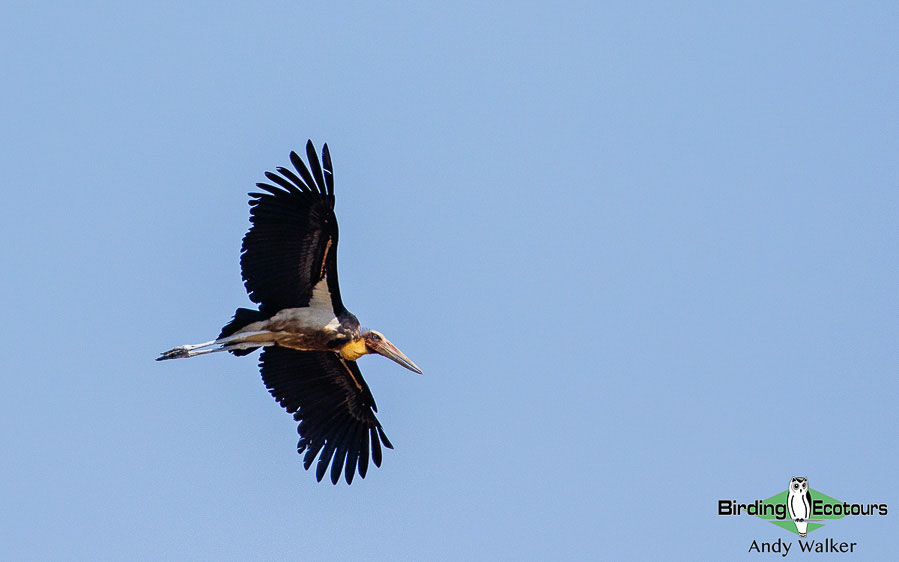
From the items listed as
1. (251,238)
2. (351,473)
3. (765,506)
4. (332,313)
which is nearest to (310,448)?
(351,473)

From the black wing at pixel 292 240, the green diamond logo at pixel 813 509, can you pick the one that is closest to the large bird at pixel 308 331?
the black wing at pixel 292 240

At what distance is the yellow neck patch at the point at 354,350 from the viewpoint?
→ 84.8ft

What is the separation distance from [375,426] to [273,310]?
3089 mm

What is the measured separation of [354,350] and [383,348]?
1.99 ft

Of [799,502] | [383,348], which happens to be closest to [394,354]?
[383,348]

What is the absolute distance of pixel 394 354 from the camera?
26469mm

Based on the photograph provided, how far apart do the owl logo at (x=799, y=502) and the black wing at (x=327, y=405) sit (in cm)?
756

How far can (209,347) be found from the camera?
81.1 feet

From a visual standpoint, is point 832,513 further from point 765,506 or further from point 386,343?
point 386,343

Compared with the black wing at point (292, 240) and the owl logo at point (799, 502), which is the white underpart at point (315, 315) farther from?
the owl logo at point (799, 502)

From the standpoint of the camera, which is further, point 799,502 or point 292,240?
point 799,502

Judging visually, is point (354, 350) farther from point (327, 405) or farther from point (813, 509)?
point (813, 509)

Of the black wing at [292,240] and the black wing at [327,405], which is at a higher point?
the black wing at [292,240]

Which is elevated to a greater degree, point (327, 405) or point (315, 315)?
point (315, 315)
